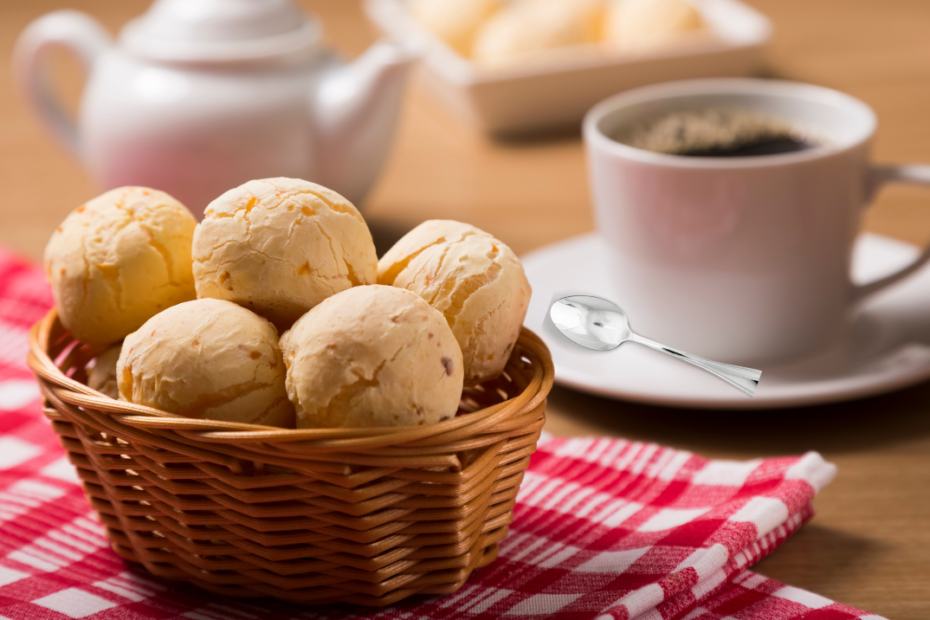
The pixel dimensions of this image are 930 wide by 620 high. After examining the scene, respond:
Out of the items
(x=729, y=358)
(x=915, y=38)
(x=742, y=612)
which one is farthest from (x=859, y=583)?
(x=915, y=38)

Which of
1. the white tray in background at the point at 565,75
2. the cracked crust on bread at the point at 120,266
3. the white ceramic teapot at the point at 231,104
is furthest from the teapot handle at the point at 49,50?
the cracked crust on bread at the point at 120,266

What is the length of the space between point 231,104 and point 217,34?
72mm

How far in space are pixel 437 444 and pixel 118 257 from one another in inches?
7.1

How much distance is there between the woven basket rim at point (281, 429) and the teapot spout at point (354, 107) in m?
0.42

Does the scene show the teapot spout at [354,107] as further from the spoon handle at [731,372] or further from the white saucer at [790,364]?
the spoon handle at [731,372]

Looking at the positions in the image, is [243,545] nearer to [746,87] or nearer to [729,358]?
[729,358]

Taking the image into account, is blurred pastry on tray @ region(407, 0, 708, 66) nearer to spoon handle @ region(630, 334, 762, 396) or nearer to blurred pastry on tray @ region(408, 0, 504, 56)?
blurred pastry on tray @ region(408, 0, 504, 56)

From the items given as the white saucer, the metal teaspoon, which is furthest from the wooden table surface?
the metal teaspoon

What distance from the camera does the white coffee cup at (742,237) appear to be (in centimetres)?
58

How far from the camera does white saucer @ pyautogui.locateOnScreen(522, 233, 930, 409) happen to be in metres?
0.55

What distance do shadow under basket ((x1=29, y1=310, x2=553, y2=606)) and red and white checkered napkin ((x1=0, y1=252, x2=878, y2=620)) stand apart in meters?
0.01

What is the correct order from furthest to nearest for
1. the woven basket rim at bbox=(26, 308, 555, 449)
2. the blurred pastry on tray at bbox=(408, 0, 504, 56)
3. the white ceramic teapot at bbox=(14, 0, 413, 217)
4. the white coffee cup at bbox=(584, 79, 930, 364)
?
the blurred pastry on tray at bbox=(408, 0, 504, 56)
the white ceramic teapot at bbox=(14, 0, 413, 217)
the white coffee cup at bbox=(584, 79, 930, 364)
the woven basket rim at bbox=(26, 308, 555, 449)

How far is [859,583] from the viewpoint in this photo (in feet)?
1.44

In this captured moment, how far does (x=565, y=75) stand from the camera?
1.07 metres
